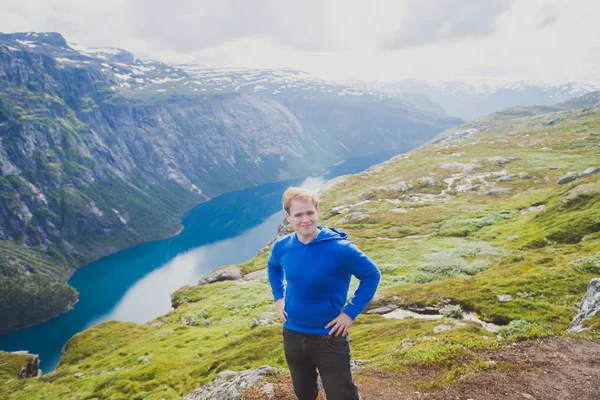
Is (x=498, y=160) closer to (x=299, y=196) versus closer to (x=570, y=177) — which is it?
(x=570, y=177)

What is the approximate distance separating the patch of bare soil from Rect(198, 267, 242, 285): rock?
64789mm

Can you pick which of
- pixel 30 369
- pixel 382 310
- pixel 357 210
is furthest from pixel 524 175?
pixel 30 369

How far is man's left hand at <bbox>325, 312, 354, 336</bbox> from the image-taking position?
7887 mm

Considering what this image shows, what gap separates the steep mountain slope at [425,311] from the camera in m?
14.6

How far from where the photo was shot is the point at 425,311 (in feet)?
93.9

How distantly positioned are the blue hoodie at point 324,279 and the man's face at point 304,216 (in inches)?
12.6

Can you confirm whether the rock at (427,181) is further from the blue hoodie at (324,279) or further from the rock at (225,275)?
the blue hoodie at (324,279)

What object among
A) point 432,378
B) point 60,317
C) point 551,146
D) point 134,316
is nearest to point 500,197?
point 551,146

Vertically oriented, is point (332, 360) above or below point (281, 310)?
below

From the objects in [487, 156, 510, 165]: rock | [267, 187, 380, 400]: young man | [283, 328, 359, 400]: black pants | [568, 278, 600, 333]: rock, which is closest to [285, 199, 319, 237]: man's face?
[267, 187, 380, 400]: young man

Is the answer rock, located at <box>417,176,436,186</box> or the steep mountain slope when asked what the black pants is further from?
rock, located at <box>417,176,436,186</box>

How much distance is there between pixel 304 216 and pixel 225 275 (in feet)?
241

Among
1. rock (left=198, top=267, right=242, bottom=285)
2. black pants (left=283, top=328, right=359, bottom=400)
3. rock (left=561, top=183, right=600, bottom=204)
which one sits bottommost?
rock (left=198, top=267, right=242, bottom=285)

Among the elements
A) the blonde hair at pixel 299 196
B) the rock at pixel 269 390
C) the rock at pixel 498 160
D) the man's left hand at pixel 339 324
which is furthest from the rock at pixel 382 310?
the rock at pixel 498 160
